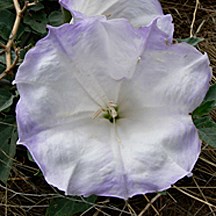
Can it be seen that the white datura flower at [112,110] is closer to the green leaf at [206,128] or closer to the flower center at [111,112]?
the flower center at [111,112]

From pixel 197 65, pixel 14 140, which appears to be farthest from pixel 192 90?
pixel 14 140

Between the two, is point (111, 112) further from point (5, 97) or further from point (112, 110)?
point (5, 97)

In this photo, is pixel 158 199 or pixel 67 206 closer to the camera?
pixel 67 206

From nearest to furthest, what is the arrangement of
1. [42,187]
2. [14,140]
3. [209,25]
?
1. [14,140]
2. [42,187]
3. [209,25]

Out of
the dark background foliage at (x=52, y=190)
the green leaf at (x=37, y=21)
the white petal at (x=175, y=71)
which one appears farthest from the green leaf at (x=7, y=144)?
the white petal at (x=175, y=71)

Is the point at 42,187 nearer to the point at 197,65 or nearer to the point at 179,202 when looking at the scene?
the point at 179,202

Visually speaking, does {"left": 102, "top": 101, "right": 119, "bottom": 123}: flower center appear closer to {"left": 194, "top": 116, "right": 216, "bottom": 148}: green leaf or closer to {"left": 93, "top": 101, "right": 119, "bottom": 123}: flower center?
{"left": 93, "top": 101, "right": 119, "bottom": 123}: flower center
